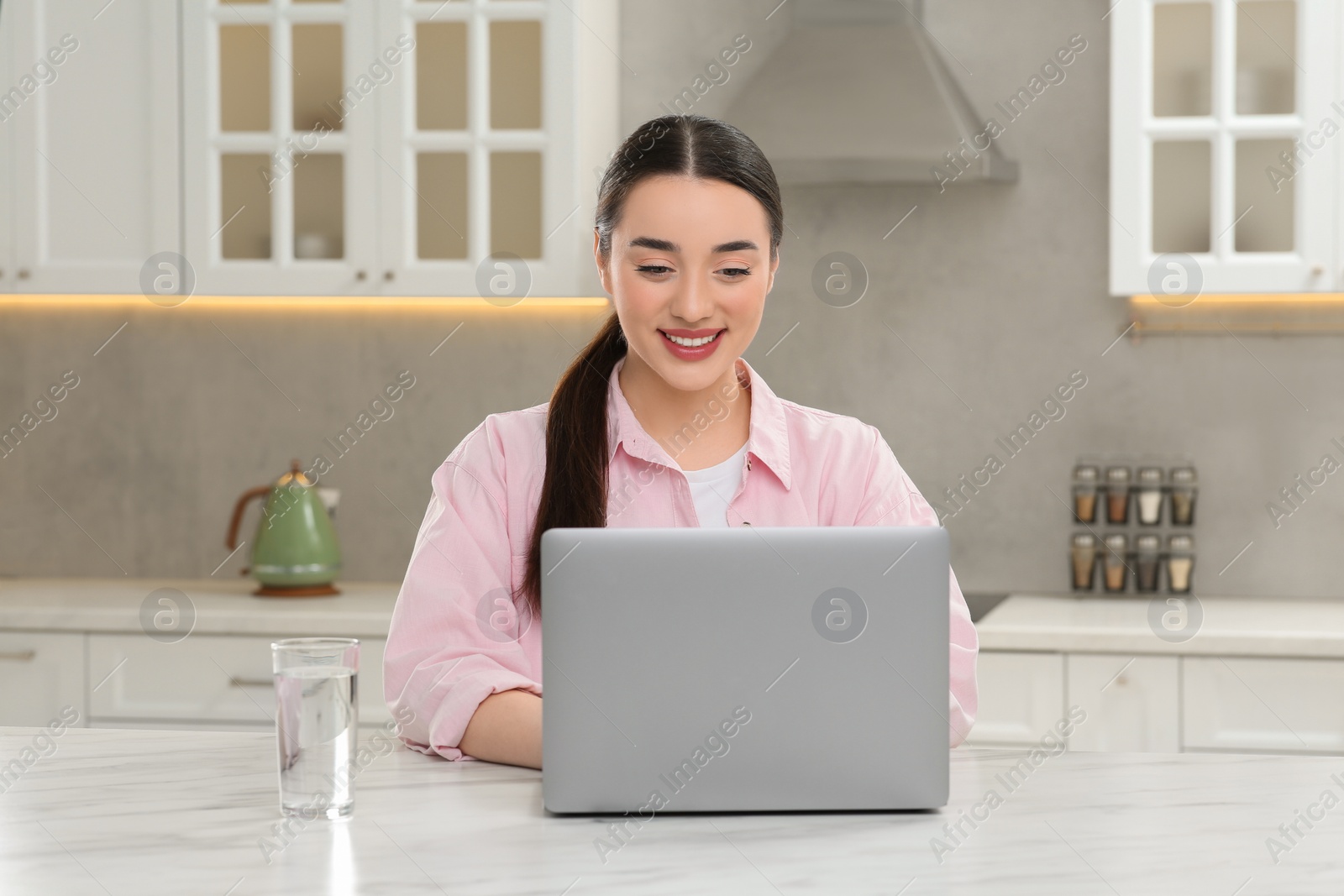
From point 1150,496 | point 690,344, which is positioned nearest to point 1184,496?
point 1150,496

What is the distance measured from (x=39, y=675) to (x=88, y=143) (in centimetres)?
109

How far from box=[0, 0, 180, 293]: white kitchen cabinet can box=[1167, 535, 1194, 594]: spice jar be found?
215cm

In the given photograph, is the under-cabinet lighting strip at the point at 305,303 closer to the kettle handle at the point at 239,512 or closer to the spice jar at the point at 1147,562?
→ the kettle handle at the point at 239,512

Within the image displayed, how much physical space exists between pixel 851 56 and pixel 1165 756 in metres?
1.84

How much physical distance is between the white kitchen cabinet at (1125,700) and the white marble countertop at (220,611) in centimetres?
127

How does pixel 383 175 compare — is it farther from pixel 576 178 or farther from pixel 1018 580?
pixel 1018 580

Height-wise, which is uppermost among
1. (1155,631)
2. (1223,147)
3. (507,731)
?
(1223,147)

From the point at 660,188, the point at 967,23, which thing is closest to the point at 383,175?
the point at 967,23

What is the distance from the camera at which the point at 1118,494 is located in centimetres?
275

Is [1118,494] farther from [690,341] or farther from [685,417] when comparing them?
[690,341]

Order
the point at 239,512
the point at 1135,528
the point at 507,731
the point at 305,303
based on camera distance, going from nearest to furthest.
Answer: the point at 507,731
the point at 1135,528
the point at 239,512
the point at 305,303

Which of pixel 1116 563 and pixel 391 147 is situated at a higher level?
pixel 391 147

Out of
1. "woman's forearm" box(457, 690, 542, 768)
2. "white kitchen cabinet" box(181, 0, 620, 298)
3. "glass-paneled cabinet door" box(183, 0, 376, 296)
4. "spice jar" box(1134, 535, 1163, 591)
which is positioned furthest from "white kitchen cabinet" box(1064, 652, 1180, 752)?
"glass-paneled cabinet door" box(183, 0, 376, 296)

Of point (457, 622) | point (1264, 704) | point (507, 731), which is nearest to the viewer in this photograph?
point (507, 731)
